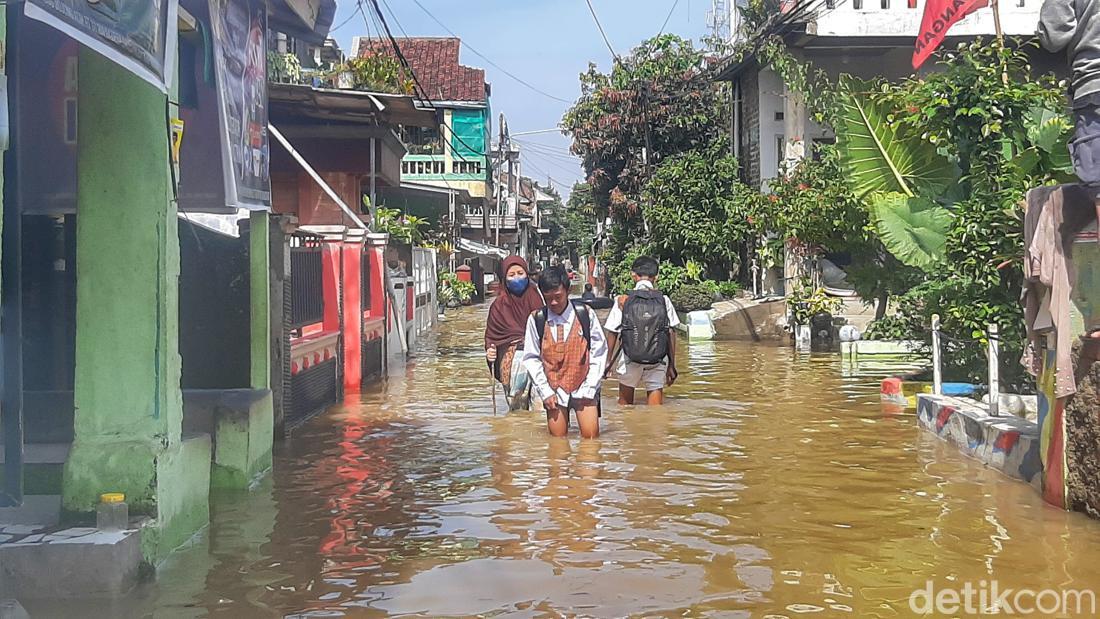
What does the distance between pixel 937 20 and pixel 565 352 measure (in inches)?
344

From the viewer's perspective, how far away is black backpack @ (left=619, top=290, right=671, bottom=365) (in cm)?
1236

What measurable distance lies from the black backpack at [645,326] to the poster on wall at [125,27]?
6826 millimetres

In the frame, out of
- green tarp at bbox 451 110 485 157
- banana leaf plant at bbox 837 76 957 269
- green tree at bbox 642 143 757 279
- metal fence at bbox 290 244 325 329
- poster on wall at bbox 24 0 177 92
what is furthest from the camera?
green tarp at bbox 451 110 485 157

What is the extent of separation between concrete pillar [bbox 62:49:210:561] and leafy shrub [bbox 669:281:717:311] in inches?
874

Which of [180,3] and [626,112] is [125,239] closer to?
[180,3]

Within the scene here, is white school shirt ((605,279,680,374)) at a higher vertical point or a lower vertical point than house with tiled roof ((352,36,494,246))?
lower

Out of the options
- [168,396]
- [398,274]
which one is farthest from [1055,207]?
[398,274]

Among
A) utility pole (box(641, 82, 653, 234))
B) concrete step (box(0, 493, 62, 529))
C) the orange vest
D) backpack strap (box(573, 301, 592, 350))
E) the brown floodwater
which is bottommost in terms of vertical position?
the brown floodwater

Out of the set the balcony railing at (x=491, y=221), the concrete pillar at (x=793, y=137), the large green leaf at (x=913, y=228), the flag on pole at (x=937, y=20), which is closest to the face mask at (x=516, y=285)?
the large green leaf at (x=913, y=228)

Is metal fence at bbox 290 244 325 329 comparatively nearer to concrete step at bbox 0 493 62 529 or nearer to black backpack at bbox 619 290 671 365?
black backpack at bbox 619 290 671 365

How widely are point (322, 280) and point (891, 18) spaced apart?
14.1 m

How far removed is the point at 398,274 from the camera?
72.5 feet

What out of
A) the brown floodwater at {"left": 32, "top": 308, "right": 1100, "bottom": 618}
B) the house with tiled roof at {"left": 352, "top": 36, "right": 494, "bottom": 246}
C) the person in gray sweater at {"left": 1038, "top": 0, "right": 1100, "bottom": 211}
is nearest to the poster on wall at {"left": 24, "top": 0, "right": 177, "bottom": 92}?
the brown floodwater at {"left": 32, "top": 308, "right": 1100, "bottom": 618}

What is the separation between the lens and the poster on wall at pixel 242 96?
7715 millimetres
